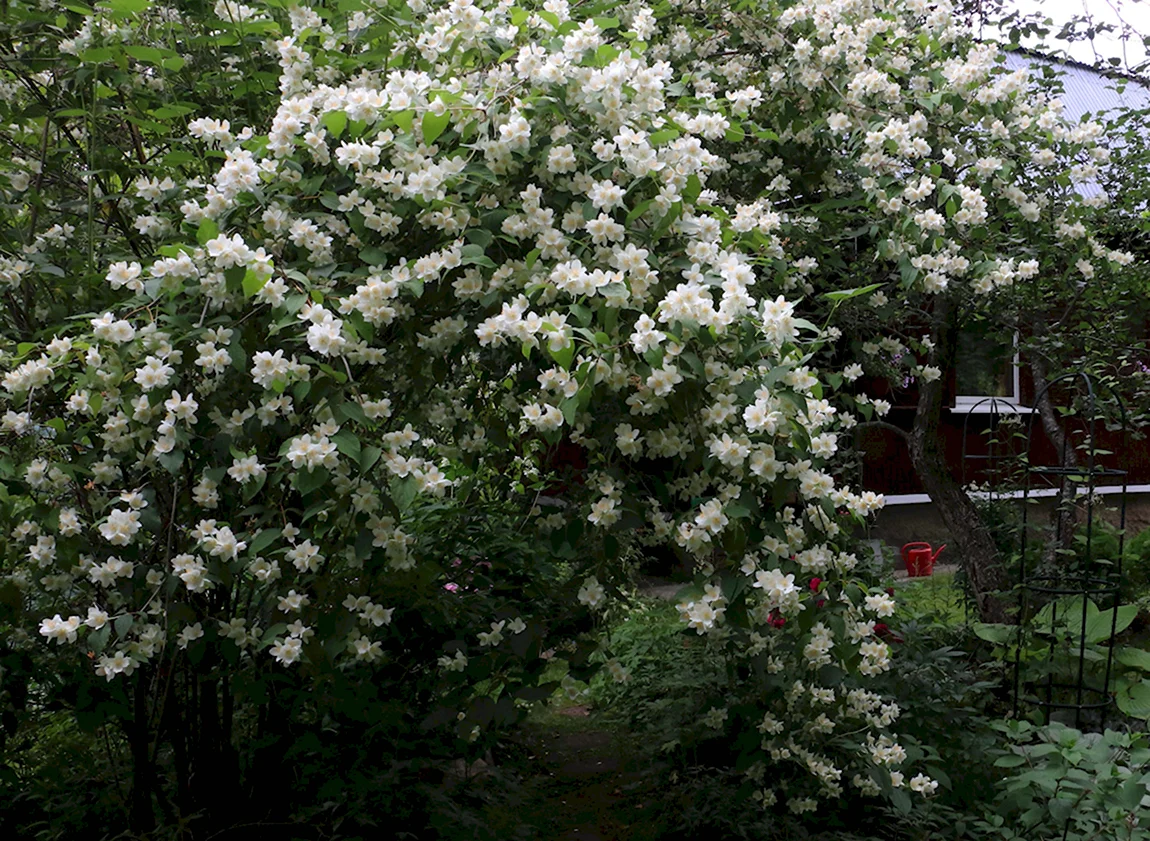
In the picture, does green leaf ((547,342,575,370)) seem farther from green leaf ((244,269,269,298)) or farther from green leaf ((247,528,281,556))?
green leaf ((247,528,281,556))

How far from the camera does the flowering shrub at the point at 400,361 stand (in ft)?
6.45

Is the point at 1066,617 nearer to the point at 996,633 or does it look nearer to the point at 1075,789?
the point at 996,633

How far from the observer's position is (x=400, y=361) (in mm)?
2430

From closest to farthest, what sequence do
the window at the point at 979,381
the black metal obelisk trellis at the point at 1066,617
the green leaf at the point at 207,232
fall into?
the green leaf at the point at 207,232 < the black metal obelisk trellis at the point at 1066,617 < the window at the point at 979,381

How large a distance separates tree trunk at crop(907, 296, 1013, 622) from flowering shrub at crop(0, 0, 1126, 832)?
100 inches

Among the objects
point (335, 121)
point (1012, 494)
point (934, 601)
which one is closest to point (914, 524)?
point (934, 601)

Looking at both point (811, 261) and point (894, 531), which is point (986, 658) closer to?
point (811, 261)

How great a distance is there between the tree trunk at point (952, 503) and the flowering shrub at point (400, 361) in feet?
8.36

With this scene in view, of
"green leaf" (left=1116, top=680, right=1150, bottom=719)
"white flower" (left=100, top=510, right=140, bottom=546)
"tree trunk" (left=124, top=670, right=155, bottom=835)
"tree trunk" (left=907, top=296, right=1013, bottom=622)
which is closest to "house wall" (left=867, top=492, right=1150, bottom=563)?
"tree trunk" (left=907, top=296, right=1013, bottom=622)

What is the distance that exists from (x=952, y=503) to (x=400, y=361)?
3632 mm

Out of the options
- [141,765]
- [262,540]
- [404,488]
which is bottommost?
[141,765]

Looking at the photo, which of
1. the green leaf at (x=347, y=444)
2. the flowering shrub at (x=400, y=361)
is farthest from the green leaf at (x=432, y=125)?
the green leaf at (x=347, y=444)

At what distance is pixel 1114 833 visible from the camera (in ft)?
9.20

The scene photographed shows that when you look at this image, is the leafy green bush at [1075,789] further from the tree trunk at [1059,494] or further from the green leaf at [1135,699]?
the tree trunk at [1059,494]
